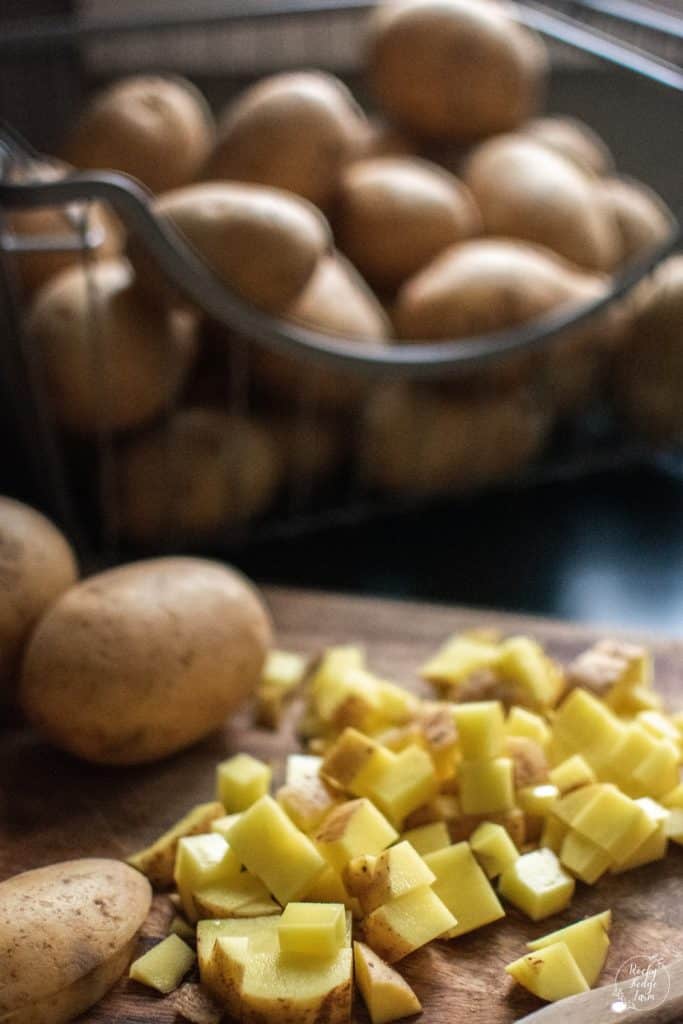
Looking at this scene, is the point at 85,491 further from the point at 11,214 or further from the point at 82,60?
the point at 82,60

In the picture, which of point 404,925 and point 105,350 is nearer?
point 404,925

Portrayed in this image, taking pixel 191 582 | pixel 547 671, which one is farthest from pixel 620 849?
pixel 191 582

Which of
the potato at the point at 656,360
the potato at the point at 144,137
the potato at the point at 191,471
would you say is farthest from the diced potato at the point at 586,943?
the potato at the point at 144,137

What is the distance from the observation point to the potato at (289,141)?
3.40ft

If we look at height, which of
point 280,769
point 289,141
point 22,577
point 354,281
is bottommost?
point 280,769

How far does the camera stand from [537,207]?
110cm

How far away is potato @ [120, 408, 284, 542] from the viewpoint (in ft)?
3.21

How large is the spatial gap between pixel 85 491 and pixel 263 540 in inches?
6.5

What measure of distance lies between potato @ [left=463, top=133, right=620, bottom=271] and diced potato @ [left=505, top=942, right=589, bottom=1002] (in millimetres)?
708

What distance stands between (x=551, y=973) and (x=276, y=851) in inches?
6.2

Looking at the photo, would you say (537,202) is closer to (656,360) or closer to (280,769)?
(656,360)

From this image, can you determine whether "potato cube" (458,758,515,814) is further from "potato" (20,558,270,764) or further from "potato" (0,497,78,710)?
"potato" (0,497,78,710)

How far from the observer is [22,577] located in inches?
30.5

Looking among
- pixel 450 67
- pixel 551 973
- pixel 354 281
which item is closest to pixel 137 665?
pixel 551 973
